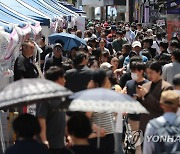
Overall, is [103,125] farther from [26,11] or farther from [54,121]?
[26,11]

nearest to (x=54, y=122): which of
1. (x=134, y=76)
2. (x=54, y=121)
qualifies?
(x=54, y=121)

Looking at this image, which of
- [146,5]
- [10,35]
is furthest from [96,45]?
[146,5]

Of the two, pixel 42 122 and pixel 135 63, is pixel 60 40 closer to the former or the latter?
pixel 135 63

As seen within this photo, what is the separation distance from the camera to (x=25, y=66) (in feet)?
31.4

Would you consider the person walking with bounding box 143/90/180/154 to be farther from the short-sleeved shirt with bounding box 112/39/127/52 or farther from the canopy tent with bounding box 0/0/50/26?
the short-sleeved shirt with bounding box 112/39/127/52

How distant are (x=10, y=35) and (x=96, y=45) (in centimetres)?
610

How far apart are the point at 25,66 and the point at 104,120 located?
126 inches

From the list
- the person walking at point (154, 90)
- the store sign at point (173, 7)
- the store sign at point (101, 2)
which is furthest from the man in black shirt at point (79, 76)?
the store sign at point (101, 2)

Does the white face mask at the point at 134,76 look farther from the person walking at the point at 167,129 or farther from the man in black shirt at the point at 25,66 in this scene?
the person walking at the point at 167,129

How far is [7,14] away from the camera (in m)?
12.0

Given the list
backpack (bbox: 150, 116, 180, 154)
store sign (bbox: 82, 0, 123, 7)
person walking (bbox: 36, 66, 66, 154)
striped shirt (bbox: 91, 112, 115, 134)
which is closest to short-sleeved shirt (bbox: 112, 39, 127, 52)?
striped shirt (bbox: 91, 112, 115, 134)

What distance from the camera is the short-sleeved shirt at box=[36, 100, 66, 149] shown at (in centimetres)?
620

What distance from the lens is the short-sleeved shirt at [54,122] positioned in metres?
6.20

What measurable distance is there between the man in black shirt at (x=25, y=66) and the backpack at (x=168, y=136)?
446 cm
